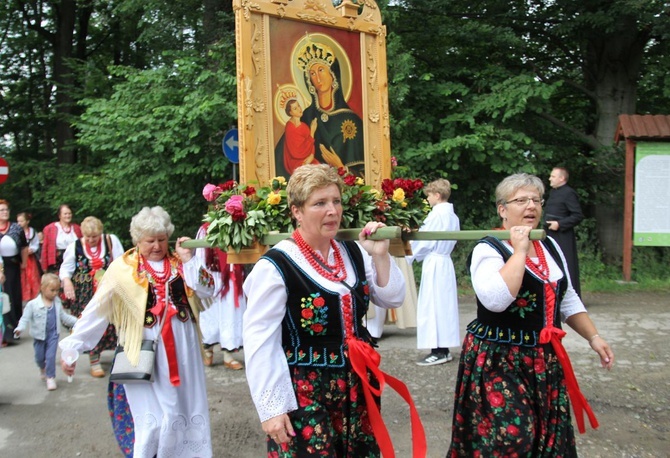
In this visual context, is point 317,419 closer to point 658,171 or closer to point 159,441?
point 159,441

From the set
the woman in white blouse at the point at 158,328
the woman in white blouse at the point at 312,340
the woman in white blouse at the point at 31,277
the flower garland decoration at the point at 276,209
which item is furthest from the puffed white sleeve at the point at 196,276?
the woman in white blouse at the point at 31,277

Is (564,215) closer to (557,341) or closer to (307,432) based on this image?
(557,341)

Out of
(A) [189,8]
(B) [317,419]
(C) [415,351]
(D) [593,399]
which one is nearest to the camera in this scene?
(B) [317,419]

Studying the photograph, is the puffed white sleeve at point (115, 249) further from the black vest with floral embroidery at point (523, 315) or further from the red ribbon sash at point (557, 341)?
the red ribbon sash at point (557, 341)

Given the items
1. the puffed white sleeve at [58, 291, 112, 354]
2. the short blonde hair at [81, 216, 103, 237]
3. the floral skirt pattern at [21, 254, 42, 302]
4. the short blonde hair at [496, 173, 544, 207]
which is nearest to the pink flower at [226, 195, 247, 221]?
the puffed white sleeve at [58, 291, 112, 354]

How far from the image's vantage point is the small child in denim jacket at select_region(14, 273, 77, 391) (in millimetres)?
7172

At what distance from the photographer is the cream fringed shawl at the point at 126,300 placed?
4481mm

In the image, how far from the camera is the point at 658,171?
12.0 metres

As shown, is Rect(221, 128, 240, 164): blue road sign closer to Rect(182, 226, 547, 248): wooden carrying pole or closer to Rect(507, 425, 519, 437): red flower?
Rect(182, 226, 547, 248): wooden carrying pole

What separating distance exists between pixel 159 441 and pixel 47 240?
7.08 meters

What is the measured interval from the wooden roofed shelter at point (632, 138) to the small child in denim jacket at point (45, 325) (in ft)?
31.8

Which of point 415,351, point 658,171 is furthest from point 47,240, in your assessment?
point 658,171

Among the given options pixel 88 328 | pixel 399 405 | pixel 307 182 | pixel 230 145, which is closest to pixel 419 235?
pixel 307 182

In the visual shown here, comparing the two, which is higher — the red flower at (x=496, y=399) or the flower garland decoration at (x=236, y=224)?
the flower garland decoration at (x=236, y=224)
